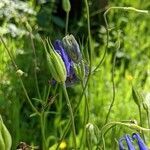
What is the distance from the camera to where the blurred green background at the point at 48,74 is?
6.93ft

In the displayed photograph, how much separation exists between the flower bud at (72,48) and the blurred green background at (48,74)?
21cm

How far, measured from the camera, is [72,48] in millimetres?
1303

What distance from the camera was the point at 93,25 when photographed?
3.20m

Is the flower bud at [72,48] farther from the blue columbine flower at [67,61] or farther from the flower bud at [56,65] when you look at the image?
the flower bud at [56,65]

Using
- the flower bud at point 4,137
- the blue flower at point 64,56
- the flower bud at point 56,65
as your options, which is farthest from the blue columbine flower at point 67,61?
the flower bud at point 4,137

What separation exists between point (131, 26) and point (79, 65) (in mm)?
1682

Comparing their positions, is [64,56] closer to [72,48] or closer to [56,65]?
[72,48]

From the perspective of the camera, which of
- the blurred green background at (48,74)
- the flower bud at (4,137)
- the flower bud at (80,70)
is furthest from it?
the blurred green background at (48,74)

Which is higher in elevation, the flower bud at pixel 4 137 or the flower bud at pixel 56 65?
the flower bud at pixel 56 65

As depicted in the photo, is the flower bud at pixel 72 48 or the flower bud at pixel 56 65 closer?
the flower bud at pixel 56 65

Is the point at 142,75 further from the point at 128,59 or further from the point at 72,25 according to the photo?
the point at 72,25

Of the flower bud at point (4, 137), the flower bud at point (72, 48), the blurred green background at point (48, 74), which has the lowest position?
the blurred green background at point (48, 74)

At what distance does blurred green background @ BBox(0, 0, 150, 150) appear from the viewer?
211 centimetres

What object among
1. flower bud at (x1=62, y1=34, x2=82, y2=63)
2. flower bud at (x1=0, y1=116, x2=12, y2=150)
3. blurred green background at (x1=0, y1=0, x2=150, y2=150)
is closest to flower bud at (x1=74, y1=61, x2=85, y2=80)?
flower bud at (x1=62, y1=34, x2=82, y2=63)
